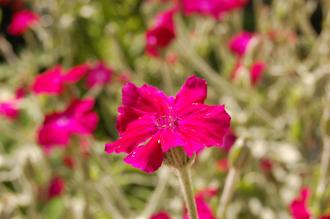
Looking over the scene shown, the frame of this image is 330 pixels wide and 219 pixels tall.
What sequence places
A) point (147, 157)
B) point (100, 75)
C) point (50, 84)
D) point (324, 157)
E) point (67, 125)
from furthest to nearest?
point (100, 75) < point (50, 84) < point (67, 125) < point (324, 157) < point (147, 157)

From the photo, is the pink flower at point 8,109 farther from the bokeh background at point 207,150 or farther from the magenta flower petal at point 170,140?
the magenta flower petal at point 170,140

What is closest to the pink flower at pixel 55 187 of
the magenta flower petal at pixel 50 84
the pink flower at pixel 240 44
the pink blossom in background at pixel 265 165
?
the magenta flower petal at pixel 50 84

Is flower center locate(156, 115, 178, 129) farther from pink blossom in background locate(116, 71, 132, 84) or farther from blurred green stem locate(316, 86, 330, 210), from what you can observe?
pink blossom in background locate(116, 71, 132, 84)

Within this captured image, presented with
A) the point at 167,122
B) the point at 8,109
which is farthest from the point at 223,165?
the point at 167,122

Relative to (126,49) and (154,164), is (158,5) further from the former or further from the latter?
(154,164)

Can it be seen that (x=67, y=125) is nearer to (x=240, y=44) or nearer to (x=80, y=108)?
(x=80, y=108)

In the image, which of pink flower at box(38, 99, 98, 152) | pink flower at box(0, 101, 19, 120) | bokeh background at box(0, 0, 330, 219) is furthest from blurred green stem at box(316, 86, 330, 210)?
pink flower at box(0, 101, 19, 120)
